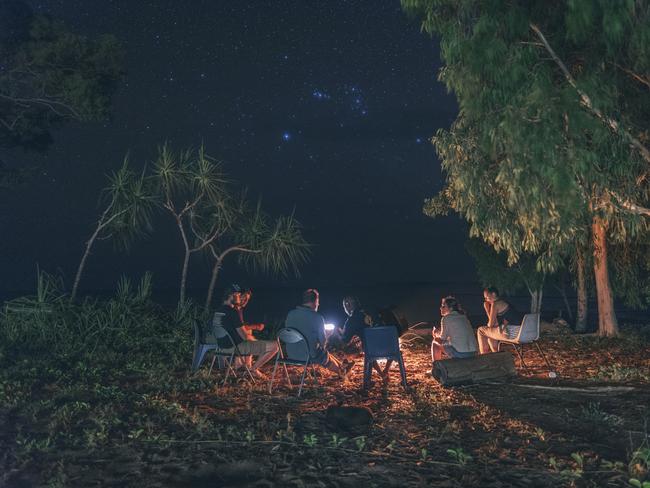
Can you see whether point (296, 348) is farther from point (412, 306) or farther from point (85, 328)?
point (412, 306)

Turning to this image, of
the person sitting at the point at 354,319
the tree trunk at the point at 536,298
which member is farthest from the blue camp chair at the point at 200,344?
the tree trunk at the point at 536,298

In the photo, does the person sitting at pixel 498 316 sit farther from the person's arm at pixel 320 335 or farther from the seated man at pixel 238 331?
the seated man at pixel 238 331

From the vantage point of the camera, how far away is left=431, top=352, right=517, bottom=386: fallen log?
820cm

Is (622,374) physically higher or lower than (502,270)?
lower

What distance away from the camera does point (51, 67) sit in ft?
47.3

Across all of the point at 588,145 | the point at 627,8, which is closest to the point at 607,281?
the point at 588,145

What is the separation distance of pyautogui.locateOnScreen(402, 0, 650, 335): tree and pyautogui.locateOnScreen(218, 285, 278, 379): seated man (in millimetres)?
3539

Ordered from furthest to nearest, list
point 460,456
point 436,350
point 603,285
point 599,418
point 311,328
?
point 603,285, point 436,350, point 311,328, point 599,418, point 460,456

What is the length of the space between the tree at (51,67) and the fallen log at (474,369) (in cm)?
1106

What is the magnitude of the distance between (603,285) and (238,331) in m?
9.04

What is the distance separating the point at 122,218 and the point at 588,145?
10.3 meters

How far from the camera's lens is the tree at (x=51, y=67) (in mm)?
14320

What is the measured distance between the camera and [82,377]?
8.76m

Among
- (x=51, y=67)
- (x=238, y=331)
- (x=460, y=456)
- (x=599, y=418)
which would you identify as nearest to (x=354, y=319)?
(x=238, y=331)
